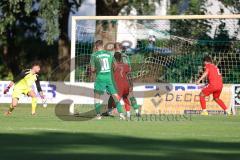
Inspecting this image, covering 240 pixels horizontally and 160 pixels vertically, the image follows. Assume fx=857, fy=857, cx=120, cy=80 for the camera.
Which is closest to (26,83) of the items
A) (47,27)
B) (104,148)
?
Answer: (47,27)

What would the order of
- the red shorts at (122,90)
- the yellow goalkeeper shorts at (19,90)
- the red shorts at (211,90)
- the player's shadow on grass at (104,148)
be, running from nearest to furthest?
the player's shadow on grass at (104,148) < the red shorts at (122,90) < the yellow goalkeeper shorts at (19,90) < the red shorts at (211,90)

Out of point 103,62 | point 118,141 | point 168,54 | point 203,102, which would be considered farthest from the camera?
point 168,54

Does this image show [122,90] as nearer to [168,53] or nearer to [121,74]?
[121,74]

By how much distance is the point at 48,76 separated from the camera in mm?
43281

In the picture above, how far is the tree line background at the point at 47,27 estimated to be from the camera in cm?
3578

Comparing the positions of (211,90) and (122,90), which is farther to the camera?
(211,90)

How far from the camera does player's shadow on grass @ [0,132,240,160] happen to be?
1143 centimetres

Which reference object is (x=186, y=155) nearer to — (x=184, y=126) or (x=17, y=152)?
(x=17, y=152)

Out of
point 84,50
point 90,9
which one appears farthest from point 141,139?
point 90,9

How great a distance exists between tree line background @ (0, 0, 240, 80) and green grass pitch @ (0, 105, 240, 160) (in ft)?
51.9

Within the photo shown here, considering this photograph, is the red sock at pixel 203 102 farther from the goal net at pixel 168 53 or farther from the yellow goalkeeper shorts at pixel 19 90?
the yellow goalkeeper shorts at pixel 19 90

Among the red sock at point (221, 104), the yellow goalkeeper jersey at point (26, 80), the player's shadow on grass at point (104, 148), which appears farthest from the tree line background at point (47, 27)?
the player's shadow on grass at point (104, 148)

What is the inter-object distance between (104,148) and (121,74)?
1027cm

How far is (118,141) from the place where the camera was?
1408cm
